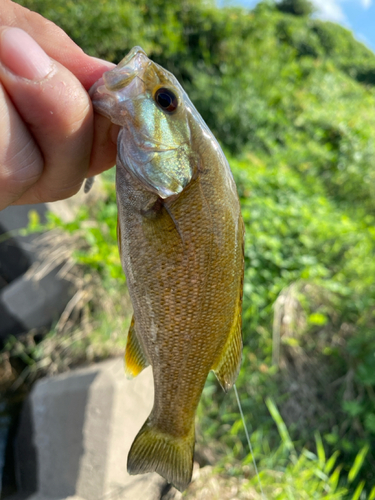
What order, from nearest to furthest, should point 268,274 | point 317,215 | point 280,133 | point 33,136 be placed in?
1. point 33,136
2. point 268,274
3. point 317,215
4. point 280,133

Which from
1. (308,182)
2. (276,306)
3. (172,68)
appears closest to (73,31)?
(172,68)

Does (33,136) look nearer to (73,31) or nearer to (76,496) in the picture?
(76,496)

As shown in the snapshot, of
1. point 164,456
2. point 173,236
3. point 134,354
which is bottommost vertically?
point 164,456

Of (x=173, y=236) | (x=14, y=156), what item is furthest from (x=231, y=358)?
(x=14, y=156)

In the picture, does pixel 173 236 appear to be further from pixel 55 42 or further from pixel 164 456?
pixel 164 456

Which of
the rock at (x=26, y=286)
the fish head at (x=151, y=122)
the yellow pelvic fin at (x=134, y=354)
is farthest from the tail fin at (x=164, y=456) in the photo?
the rock at (x=26, y=286)

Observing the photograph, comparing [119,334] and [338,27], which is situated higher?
[338,27]
